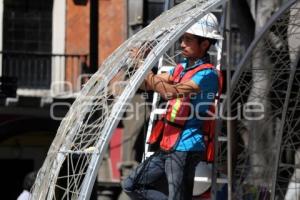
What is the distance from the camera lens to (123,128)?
22.5m

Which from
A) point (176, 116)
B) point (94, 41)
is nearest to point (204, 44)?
point (176, 116)

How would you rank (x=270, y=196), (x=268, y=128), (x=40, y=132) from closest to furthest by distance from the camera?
(x=270, y=196) < (x=268, y=128) < (x=40, y=132)

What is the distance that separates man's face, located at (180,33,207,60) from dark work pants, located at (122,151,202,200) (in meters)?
0.72

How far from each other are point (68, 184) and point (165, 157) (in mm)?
856

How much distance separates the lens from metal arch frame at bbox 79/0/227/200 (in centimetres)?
682

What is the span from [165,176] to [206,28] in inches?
43.8

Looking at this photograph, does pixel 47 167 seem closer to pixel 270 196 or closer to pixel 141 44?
pixel 141 44

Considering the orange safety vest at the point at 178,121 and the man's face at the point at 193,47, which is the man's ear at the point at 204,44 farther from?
the orange safety vest at the point at 178,121

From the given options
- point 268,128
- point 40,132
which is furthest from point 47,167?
point 40,132

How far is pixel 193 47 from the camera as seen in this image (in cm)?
762

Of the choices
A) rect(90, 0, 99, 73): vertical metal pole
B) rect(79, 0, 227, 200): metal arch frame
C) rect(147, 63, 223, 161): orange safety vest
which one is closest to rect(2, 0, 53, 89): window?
rect(90, 0, 99, 73): vertical metal pole

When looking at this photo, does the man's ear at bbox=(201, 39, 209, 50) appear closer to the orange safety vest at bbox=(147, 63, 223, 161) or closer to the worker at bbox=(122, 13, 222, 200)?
the worker at bbox=(122, 13, 222, 200)

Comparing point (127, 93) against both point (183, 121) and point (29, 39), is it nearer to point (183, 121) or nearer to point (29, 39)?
point (183, 121)

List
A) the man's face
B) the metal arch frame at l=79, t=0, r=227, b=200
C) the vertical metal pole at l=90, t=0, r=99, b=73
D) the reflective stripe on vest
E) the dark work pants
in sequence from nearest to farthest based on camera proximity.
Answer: the metal arch frame at l=79, t=0, r=227, b=200
the dark work pants
the reflective stripe on vest
the man's face
the vertical metal pole at l=90, t=0, r=99, b=73
